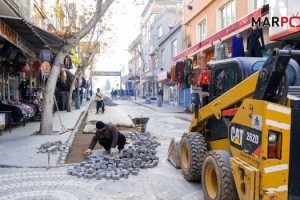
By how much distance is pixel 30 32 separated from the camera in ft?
37.8

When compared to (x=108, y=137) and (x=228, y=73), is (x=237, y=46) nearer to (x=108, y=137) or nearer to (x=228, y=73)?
(x=108, y=137)

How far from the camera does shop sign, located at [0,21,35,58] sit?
382 inches

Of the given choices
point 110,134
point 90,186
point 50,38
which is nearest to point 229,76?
point 90,186

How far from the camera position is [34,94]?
16281 millimetres

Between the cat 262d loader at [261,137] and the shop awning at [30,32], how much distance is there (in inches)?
Result: 297

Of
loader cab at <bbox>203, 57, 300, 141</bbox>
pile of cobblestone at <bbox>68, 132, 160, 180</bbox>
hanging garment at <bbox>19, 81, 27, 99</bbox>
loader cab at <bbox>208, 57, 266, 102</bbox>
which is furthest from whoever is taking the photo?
hanging garment at <bbox>19, 81, 27, 99</bbox>

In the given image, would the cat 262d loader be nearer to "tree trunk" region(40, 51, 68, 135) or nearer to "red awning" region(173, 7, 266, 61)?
"tree trunk" region(40, 51, 68, 135)

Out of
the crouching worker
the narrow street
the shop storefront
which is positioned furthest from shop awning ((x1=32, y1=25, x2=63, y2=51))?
the narrow street

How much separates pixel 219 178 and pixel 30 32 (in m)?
9.80

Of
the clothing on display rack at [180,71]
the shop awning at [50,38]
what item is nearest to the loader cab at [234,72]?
the shop awning at [50,38]

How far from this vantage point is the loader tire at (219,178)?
3.90m

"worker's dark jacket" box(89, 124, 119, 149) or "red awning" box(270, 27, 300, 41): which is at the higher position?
"red awning" box(270, 27, 300, 41)

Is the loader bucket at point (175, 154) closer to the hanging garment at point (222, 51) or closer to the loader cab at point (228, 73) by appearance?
the loader cab at point (228, 73)

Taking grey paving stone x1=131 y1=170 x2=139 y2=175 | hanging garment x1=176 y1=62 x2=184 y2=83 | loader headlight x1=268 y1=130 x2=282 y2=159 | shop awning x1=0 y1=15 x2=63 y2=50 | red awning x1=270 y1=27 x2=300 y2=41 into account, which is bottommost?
grey paving stone x1=131 y1=170 x2=139 y2=175
